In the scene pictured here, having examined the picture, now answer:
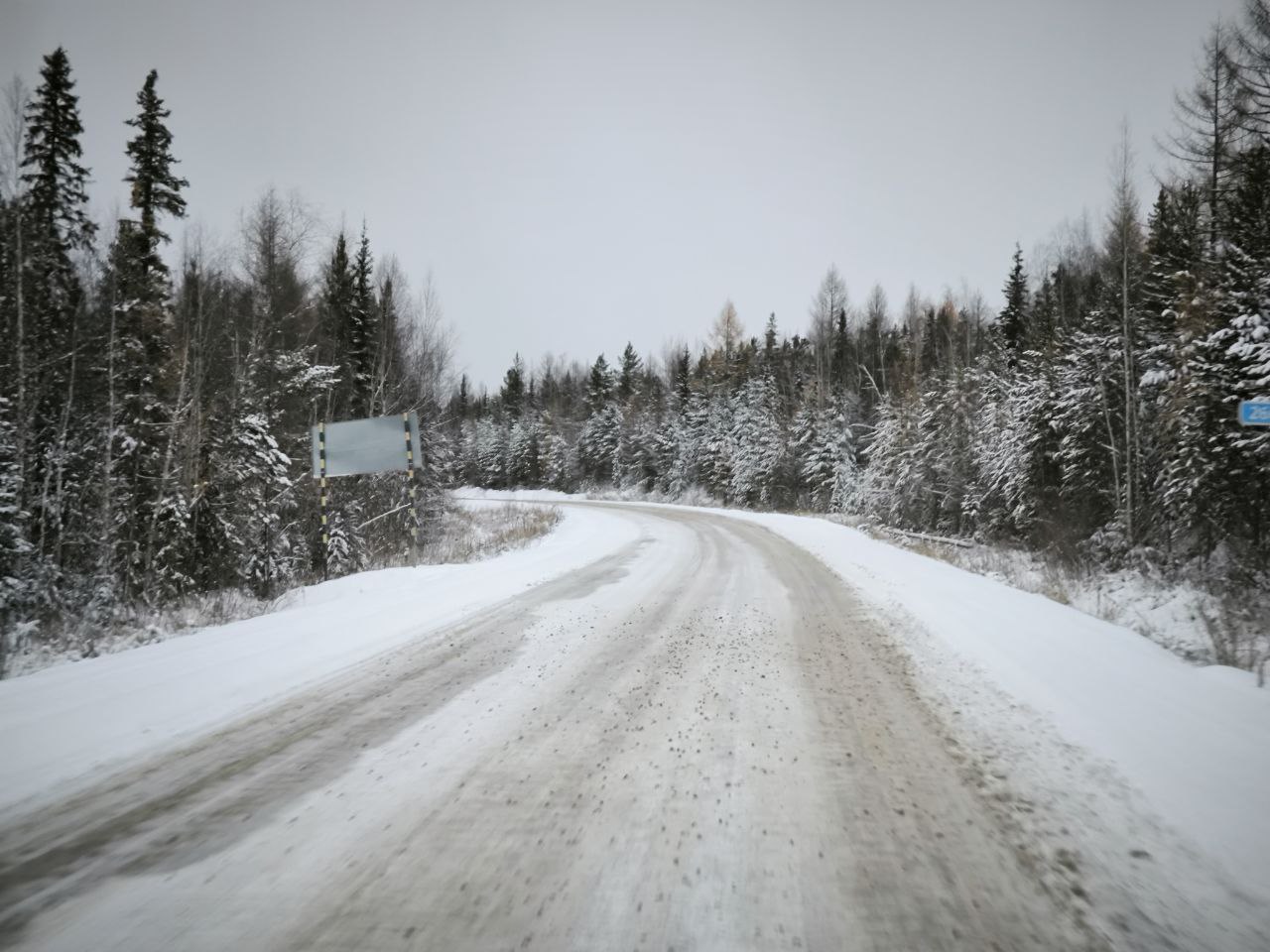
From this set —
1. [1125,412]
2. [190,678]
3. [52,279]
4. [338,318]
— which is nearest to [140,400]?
[52,279]

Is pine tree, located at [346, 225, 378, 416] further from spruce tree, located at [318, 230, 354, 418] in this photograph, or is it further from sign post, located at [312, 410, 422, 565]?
sign post, located at [312, 410, 422, 565]

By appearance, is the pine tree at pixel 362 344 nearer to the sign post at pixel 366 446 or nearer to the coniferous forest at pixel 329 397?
the coniferous forest at pixel 329 397

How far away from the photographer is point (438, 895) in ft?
6.15

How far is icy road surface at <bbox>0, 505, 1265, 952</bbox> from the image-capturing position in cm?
174

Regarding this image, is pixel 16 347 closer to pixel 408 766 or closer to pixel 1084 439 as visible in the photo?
pixel 408 766

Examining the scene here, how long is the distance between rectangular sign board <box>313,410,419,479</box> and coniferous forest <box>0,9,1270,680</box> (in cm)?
338

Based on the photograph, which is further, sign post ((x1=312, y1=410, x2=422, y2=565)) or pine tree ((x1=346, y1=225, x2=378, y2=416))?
pine tree ((x1=346, y1=225, x2=378, y2=416))

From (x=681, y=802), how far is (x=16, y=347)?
48.2 ft

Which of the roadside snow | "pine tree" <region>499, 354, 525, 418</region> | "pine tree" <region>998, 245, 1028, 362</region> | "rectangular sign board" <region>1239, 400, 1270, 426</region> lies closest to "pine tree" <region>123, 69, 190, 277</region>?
the roadside snow

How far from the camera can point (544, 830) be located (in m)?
2.27

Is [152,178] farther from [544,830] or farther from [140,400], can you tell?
[544,830]

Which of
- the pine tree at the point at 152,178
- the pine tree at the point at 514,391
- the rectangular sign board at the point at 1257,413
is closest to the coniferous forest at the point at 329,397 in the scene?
the pine tree at the point at 152,178

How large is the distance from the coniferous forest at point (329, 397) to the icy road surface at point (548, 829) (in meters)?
6.17

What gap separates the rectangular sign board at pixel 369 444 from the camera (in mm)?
9930
